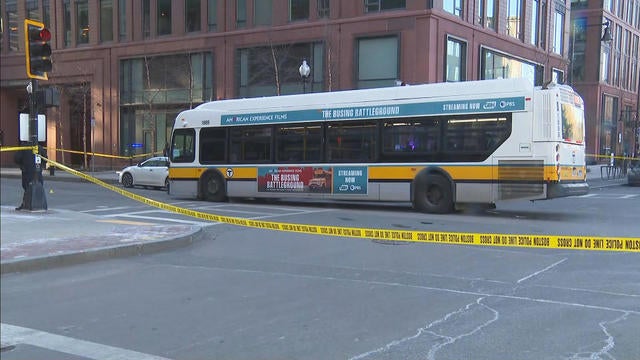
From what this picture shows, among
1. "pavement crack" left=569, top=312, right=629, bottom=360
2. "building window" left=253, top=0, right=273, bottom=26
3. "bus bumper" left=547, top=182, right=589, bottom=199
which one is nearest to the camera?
"pavement crack" left=569, top=312, right=629, bottom=360

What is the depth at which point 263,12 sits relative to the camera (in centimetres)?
3488

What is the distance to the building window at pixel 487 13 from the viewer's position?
34.8 meters

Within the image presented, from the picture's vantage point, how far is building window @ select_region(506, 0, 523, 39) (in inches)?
1517

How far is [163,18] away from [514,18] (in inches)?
927

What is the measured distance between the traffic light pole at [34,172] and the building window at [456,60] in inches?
888

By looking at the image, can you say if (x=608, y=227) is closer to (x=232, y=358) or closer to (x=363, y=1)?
(x=232, y=358)

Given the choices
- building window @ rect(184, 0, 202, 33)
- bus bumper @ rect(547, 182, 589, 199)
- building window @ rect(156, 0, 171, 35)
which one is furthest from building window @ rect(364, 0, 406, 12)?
bus bumper @ rect(547, 182, 589, 199)

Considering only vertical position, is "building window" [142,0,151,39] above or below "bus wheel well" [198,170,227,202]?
above

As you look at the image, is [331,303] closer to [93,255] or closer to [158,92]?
[93,255]

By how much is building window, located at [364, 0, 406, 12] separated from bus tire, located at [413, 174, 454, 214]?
57.0 feet

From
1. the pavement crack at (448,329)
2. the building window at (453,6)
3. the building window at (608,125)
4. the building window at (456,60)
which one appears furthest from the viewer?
the building window at (608,125)

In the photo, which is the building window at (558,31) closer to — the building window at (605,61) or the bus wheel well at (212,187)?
the building window at (605,61)

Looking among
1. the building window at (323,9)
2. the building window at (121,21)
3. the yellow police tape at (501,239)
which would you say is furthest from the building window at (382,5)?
the yellow police tape at (501,239)

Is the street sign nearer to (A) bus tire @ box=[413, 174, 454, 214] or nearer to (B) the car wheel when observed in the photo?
(A) bus tire @ box=[413, 174, 454, 214]
